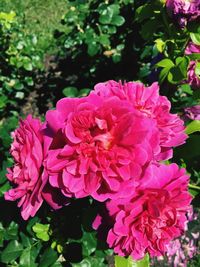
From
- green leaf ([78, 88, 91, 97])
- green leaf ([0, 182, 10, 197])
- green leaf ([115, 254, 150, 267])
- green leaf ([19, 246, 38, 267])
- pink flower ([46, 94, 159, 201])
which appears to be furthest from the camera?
green leaf ([78, 88, 91, 97])

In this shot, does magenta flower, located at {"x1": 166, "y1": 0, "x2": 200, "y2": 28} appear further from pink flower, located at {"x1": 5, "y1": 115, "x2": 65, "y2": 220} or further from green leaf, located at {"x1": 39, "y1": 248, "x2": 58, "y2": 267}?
green leaf, located at {"x1": 39, "y1": 248, "x2": 58, "y2": 267}

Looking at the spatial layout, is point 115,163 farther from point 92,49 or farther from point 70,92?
point 92,49

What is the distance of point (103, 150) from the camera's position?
0.90 m

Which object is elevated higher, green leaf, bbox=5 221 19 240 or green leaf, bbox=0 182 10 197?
green leaf, bbox=0 182 10 197

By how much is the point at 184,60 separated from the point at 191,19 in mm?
117

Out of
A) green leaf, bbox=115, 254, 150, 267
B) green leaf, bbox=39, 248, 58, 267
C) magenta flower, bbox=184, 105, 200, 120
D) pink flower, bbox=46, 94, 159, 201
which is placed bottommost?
green leaf, bbox=39, 248, 58, 267

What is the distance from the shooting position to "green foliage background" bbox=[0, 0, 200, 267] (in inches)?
53.7

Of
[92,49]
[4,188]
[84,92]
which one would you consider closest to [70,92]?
[84,92]

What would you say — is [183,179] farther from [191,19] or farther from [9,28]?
[9,28]

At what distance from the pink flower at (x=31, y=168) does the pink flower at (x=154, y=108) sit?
6.3 inches

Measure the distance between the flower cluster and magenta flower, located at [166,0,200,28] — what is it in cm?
34

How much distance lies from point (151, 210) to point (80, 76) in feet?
5.38

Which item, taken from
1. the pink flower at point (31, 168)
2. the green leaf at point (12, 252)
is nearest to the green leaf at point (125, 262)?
the pink flower at point (31, 168)

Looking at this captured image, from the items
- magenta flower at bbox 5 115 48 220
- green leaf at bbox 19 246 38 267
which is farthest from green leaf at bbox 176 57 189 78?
green leaf at bbox 19 246 38 267
